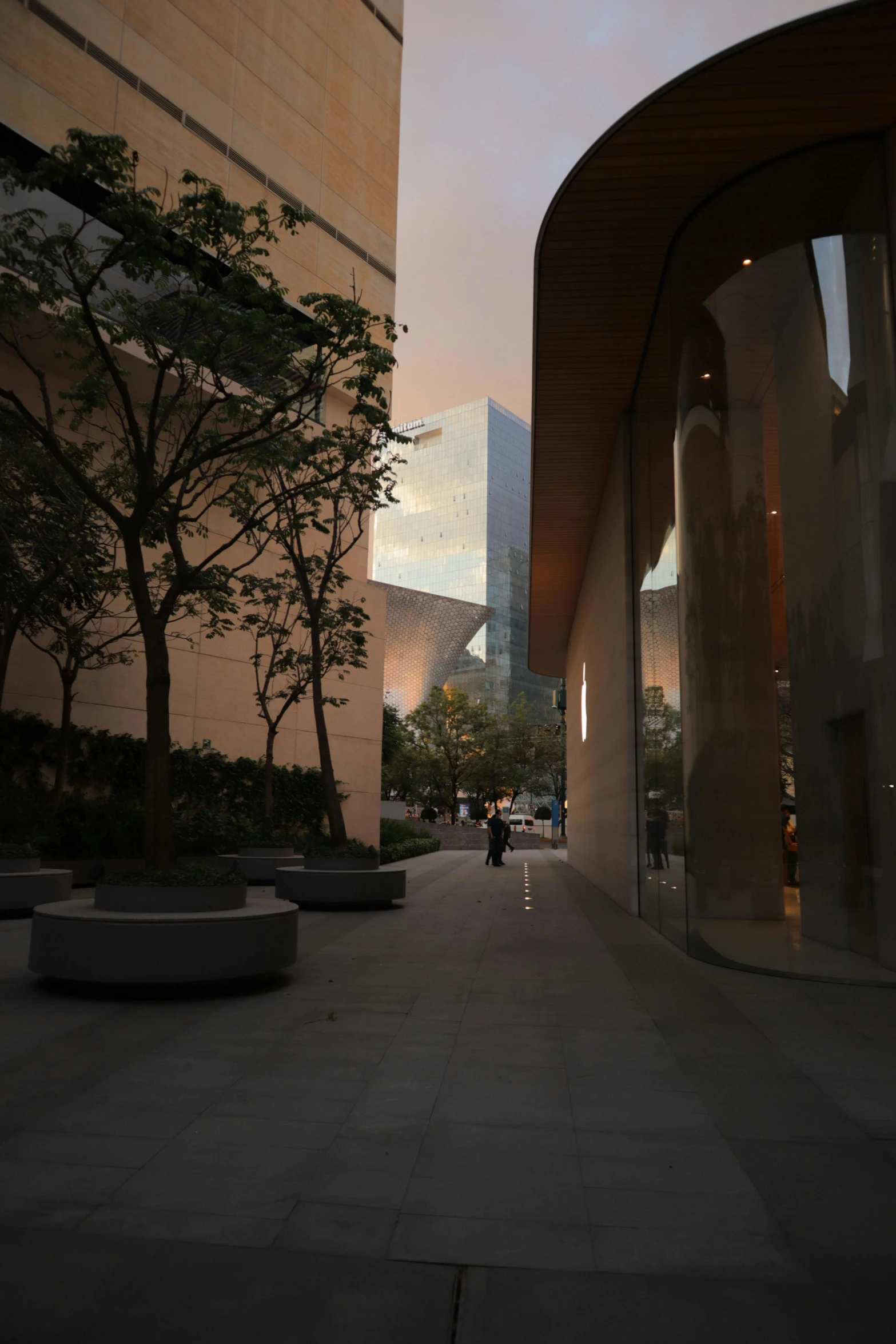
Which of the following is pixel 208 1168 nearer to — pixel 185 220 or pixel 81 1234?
pixel 81 1234

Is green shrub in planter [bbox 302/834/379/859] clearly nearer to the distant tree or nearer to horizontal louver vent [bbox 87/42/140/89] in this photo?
horizontal louver vent [bbox 87/42/140/89]

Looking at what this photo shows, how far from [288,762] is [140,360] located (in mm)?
11030

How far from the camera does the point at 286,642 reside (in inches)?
1000

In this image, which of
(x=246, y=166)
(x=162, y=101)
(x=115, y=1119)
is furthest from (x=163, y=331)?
(x=246, y=166)

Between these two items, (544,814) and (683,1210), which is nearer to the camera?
(683,1210)

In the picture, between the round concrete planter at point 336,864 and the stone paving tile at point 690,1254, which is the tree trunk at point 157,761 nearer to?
the stone paving tile at point 690,1254

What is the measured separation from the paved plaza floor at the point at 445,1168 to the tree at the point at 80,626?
36.0 feet

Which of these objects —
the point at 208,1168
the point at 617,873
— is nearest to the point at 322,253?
the point at 617,873

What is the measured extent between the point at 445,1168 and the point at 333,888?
10053 millimetres

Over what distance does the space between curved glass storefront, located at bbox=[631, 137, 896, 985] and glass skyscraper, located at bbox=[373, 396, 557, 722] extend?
103413mm

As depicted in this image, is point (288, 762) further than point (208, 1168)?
Yes

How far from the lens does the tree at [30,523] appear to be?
569 inches

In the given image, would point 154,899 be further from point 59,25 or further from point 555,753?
point 555,753

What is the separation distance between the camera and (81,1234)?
2945 millimetres
